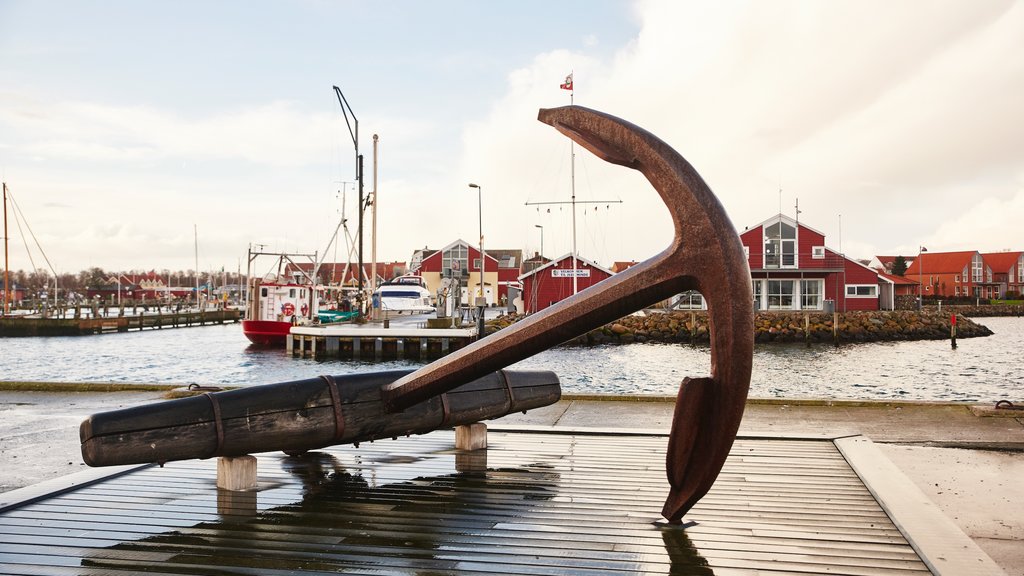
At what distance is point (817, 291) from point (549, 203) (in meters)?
18.0

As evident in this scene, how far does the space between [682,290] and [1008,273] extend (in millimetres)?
108598

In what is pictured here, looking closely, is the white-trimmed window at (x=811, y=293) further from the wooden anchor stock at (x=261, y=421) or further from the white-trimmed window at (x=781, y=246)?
the wooden anchor stock at (x=261, y=421)

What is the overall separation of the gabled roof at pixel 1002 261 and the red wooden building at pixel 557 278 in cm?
7171

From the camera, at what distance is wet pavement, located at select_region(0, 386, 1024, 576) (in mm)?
5121

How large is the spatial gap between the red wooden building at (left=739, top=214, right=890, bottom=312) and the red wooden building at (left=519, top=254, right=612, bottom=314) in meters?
9.62

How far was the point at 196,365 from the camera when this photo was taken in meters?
30.2

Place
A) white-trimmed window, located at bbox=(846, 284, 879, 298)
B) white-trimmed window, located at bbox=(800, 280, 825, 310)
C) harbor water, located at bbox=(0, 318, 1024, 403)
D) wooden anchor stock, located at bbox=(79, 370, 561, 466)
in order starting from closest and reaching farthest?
1. wooden anchor stock, located at bbox=(79, 370, 561, 466)
2. harbor water, located at bbox=(0, 318, 1024, 403)
3. white-trimmed window, located at bbox=(800, 280, 825, 310)
4. white-trimmed window, located at bbox=(846, 284, 879, 298)

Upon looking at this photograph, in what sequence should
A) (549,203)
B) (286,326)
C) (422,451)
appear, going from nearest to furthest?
(422,451) < (286,326) < (549,203)

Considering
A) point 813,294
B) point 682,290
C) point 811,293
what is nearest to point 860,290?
point 813,294

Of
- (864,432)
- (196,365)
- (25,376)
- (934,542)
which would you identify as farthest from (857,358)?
(25,376)

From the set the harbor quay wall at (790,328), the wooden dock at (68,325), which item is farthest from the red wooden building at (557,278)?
the wooden dock at (68,325)

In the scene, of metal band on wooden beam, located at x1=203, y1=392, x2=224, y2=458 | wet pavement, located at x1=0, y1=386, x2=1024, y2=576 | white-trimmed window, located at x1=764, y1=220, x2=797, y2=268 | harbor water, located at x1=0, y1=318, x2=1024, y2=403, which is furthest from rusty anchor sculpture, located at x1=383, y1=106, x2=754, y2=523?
white-trimmed window, located at x1=764, y1=220, x2=797, y2=268

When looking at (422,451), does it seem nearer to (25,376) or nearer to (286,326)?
(25,376)

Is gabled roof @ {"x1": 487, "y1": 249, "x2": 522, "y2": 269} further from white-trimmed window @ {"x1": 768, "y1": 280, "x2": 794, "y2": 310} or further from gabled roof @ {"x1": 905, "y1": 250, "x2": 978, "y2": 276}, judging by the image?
gabled roof @ {"x1": 905, "y1": 250, "x2": 978, "y2": 276}
